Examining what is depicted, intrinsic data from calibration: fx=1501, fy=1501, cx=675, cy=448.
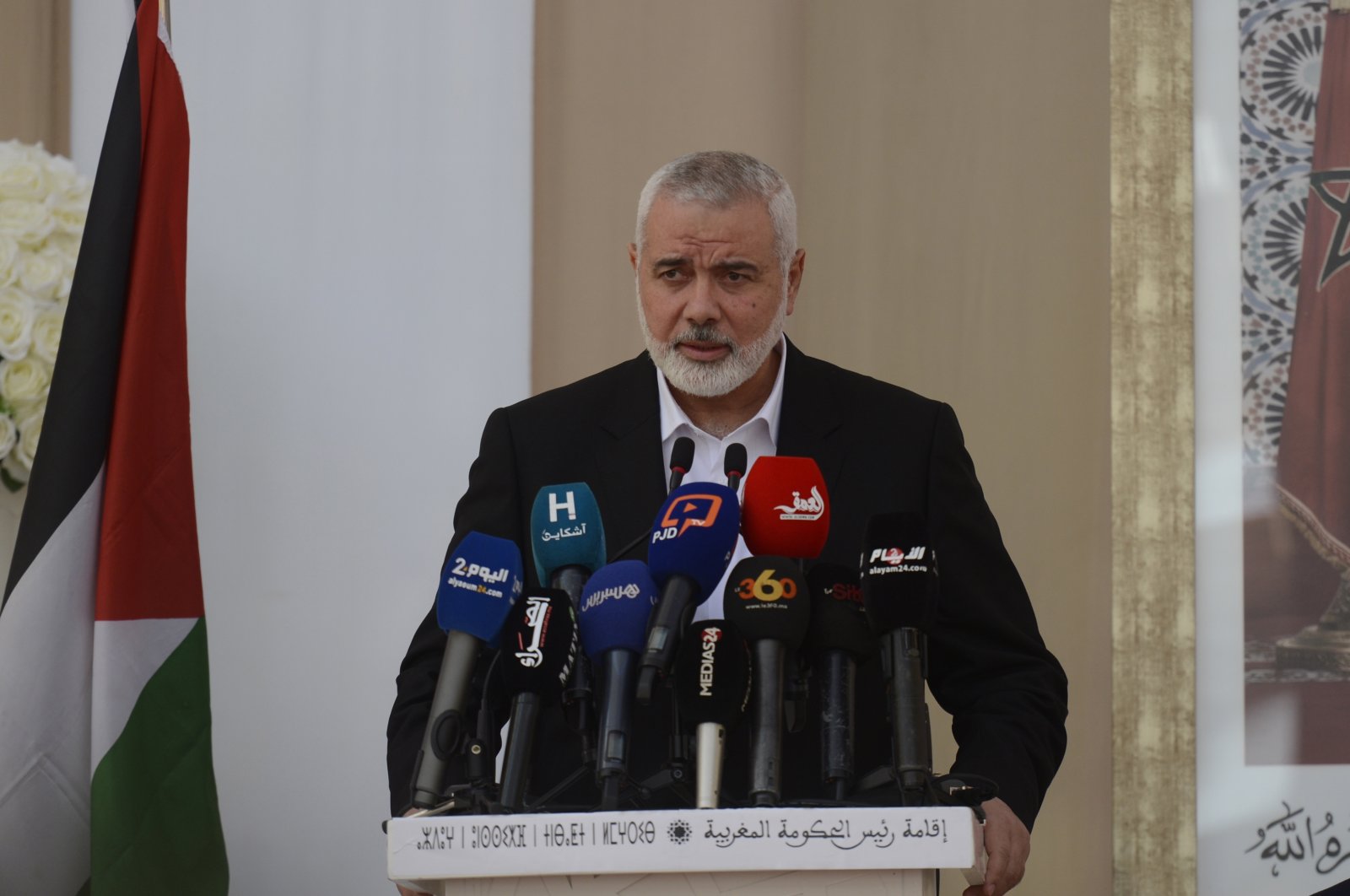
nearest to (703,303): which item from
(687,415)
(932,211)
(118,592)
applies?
(687,415)

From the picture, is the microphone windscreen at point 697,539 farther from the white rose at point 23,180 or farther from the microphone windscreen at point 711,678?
the white rose at point 23,180

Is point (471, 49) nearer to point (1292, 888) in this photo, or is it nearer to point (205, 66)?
point (205, 66)

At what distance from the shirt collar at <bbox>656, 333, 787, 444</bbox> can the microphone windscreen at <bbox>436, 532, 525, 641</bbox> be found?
2.98 ft

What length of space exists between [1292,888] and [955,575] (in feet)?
4.80

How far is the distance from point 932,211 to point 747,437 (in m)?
1.18

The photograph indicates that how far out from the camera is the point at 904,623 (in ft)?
5.25

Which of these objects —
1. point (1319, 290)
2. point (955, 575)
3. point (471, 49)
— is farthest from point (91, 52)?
point (1319, 290)

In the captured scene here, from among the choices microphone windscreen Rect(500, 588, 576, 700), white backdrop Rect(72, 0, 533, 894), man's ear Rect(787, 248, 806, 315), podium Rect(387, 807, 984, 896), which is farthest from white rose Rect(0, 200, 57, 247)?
podium Rect(387, 807, 984, 896)

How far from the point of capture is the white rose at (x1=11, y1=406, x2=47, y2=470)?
2.71m

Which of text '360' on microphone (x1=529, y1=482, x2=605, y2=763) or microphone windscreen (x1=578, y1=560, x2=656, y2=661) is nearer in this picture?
microphone windscreen (x1=578, y1=560, x2=656, y2=661)

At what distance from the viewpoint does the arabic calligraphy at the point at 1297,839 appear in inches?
128

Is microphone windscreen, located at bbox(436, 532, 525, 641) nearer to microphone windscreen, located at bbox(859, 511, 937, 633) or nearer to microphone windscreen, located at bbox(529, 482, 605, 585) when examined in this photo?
microphone windscreen, located at bbox(529, 482, 605, 585)

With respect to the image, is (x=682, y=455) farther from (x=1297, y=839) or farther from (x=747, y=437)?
(x=1297, y=839)

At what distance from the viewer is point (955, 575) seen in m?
2.37
